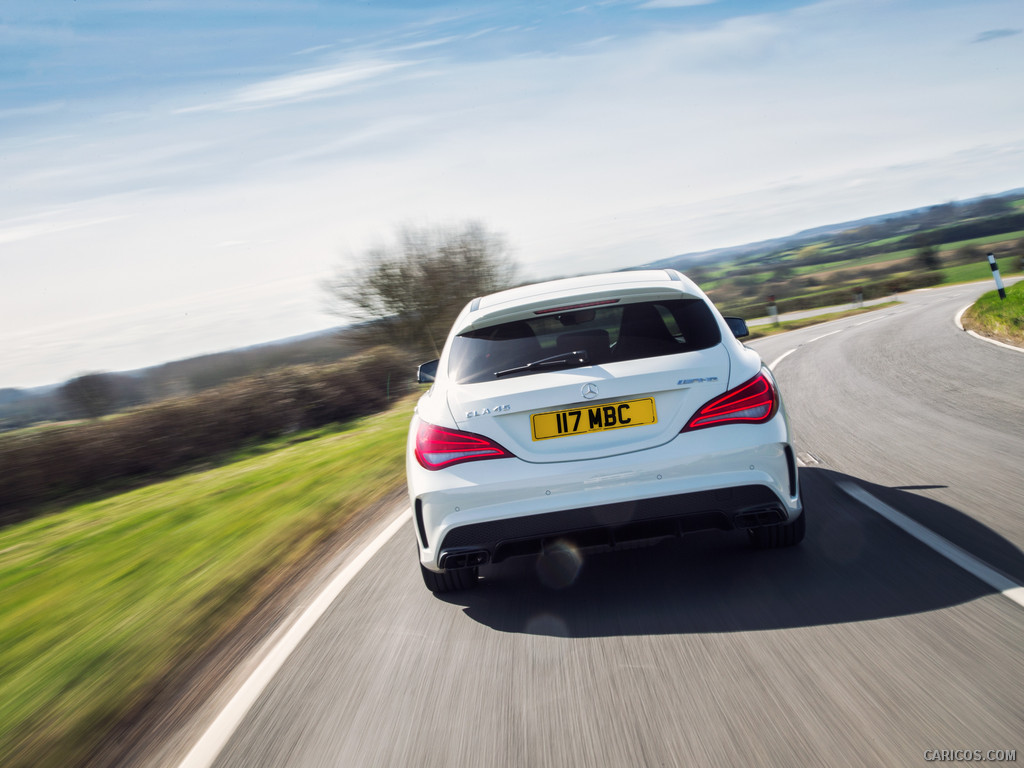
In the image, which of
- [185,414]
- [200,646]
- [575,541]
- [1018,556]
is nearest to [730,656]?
[575,541]

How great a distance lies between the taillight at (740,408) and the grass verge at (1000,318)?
1219cm

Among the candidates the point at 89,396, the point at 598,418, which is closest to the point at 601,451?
the point at 598,418

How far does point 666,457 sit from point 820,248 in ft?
298

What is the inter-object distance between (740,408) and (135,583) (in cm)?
483

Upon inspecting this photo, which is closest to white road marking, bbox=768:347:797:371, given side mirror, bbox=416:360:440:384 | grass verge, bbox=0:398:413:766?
grass verge, bbox=0:398:413:766

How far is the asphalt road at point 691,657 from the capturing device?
2.79 meters

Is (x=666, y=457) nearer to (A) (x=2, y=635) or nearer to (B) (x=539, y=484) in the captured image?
(B) (x=539, y=484)

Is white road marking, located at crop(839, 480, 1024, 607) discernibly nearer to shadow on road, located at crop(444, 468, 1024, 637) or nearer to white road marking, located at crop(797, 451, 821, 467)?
shadow on road, located at crop(444, 468, 1024, 637)

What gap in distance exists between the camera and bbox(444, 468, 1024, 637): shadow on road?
12.6ft

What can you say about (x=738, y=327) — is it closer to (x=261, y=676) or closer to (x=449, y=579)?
(x=449, y=579)

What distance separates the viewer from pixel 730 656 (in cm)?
344

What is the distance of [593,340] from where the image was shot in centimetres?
449

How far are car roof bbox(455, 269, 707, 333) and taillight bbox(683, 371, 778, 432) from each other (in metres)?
0.65

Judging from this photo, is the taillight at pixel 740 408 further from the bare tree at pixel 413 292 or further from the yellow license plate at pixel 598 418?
the bare tree at pixel 413 292
